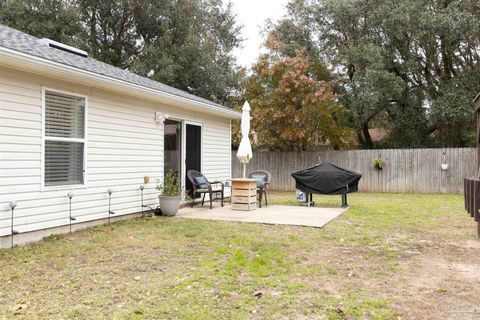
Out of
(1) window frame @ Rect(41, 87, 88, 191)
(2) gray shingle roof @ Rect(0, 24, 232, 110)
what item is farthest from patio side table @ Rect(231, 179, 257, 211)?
(1) window frame @ Rect(41, 87, 88, 191)

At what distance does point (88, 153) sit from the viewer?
611 centimetres

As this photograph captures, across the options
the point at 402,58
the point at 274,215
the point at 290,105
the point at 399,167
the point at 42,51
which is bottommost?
the point at 274,215

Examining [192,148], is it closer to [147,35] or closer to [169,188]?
[169,188]

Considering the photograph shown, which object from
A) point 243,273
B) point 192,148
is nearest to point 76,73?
point 243,273

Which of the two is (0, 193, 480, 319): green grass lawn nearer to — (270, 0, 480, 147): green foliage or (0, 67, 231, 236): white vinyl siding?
(0, 67, 231, 236): white vinyl siding

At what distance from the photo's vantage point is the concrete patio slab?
6926 millimetres

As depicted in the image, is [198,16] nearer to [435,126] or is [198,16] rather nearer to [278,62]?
[278,62]

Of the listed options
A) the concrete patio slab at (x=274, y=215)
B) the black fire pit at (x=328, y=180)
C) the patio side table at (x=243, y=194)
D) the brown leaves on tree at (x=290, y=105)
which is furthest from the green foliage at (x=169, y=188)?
the brown leaves on tree at (x=290, y=105)

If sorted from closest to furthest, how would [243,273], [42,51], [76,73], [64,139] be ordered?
[243,273]
[76,73]
[64,139]
[42,51]

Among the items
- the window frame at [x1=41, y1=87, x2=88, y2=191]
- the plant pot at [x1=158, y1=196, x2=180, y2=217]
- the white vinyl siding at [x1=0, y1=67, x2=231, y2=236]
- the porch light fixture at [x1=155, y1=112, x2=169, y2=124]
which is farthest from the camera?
the porch light fixture at [x1=155, y1=112, x2=169, y2=124]

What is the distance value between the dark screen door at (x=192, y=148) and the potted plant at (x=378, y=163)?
687cm

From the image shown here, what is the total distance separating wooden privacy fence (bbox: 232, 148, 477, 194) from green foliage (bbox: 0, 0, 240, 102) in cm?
554

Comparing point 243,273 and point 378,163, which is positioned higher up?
point 378,163

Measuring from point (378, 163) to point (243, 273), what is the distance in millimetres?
10691
